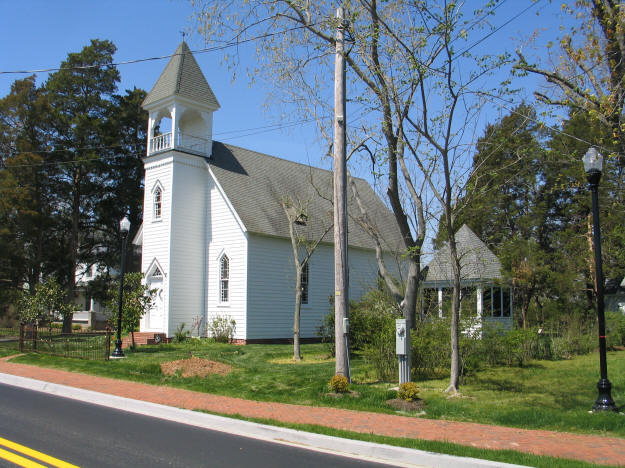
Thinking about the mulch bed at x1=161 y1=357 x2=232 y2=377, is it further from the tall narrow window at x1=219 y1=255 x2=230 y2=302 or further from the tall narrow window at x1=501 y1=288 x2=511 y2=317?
the tall narrow window at x1=501 y1=288 x2=511 y2=317

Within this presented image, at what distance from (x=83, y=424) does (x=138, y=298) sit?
12.4 metres

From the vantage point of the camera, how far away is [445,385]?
1228 cm

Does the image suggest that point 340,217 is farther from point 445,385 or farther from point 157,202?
point 157,202

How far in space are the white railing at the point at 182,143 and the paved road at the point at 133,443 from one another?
17.1 m

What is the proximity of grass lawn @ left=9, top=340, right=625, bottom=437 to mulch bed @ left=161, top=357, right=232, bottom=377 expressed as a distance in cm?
28

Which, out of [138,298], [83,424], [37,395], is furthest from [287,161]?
[83,424]

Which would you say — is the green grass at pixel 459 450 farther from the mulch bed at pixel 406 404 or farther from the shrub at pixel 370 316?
the shrub at pixel 370 316

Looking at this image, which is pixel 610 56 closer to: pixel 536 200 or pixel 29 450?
pixel 29 450

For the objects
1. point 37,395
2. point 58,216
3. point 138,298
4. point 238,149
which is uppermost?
point 238,149

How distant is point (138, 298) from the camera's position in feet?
68.4

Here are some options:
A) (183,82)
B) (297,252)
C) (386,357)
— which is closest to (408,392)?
(386,357)

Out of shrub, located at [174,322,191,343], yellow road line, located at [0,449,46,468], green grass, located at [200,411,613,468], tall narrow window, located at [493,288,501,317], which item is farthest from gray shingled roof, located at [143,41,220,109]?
yellow road line, located at [0,449,46,468]

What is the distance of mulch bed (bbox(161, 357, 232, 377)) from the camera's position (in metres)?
14.3

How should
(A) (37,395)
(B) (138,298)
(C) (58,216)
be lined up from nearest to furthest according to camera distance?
1. (A) (37,395)
2. (B) (138,298)
3. (C) (58,216)
